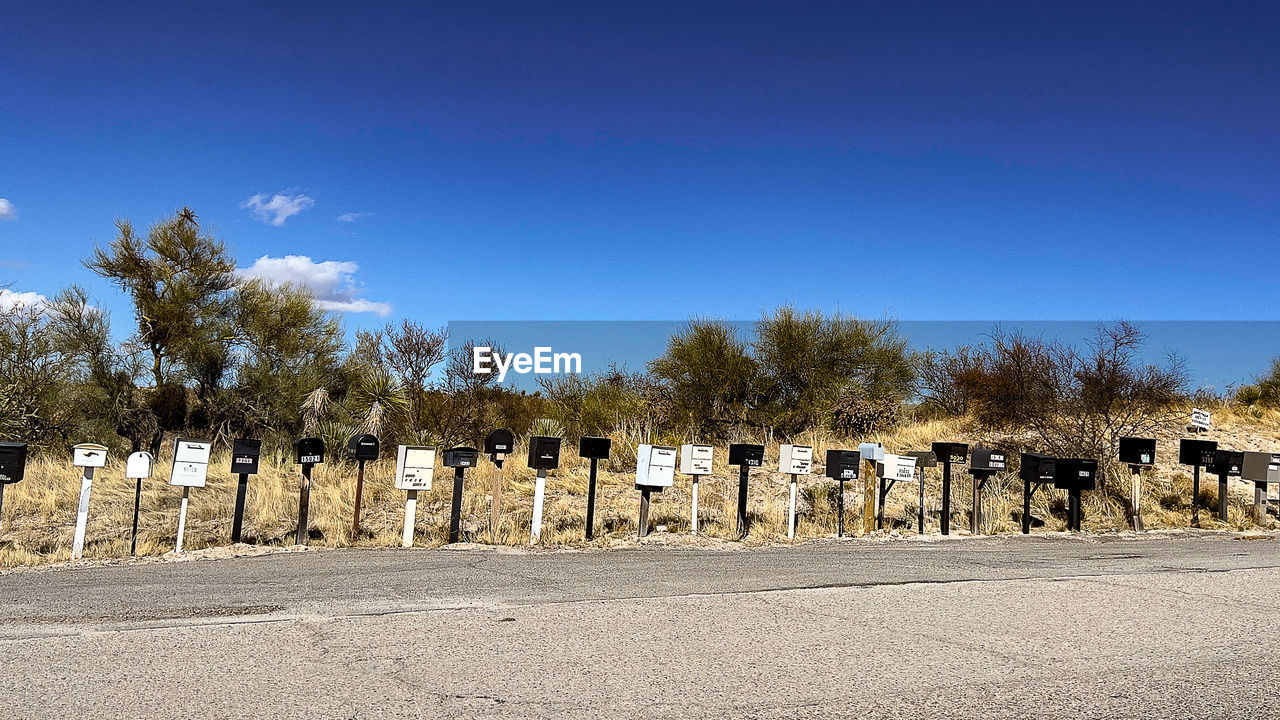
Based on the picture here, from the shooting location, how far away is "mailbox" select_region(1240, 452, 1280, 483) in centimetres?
1185

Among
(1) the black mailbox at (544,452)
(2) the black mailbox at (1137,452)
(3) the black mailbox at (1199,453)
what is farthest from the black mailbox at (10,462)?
(3) the black mailbox at (1199,453)

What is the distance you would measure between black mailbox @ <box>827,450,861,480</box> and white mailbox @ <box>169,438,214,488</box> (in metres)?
6.39

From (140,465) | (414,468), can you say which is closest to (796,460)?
(414,468)

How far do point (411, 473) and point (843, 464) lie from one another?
15.3 ft

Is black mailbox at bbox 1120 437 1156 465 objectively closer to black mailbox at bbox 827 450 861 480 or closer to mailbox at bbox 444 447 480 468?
black mailbox at bbox 827 450 861 480

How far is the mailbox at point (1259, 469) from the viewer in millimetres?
11852

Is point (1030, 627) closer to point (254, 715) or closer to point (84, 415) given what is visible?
point (254, 715)

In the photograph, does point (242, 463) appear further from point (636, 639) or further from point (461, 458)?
point (636, 639)

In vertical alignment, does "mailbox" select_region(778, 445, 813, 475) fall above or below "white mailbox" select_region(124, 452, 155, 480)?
above

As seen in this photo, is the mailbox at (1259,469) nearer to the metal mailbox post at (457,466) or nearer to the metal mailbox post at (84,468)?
the metal mailbox post at (457,466)

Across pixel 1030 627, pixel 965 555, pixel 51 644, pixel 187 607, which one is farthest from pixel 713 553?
pixel 51 644

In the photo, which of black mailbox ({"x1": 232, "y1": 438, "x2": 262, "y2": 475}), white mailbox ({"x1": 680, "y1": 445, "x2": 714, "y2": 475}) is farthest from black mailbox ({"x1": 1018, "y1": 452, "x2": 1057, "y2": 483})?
black mailbox ({"x1": 232, "y1": 438, "x2": 262, "y2": 475})

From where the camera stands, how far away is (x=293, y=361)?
21.4 metres

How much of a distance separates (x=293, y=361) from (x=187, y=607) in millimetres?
16451
